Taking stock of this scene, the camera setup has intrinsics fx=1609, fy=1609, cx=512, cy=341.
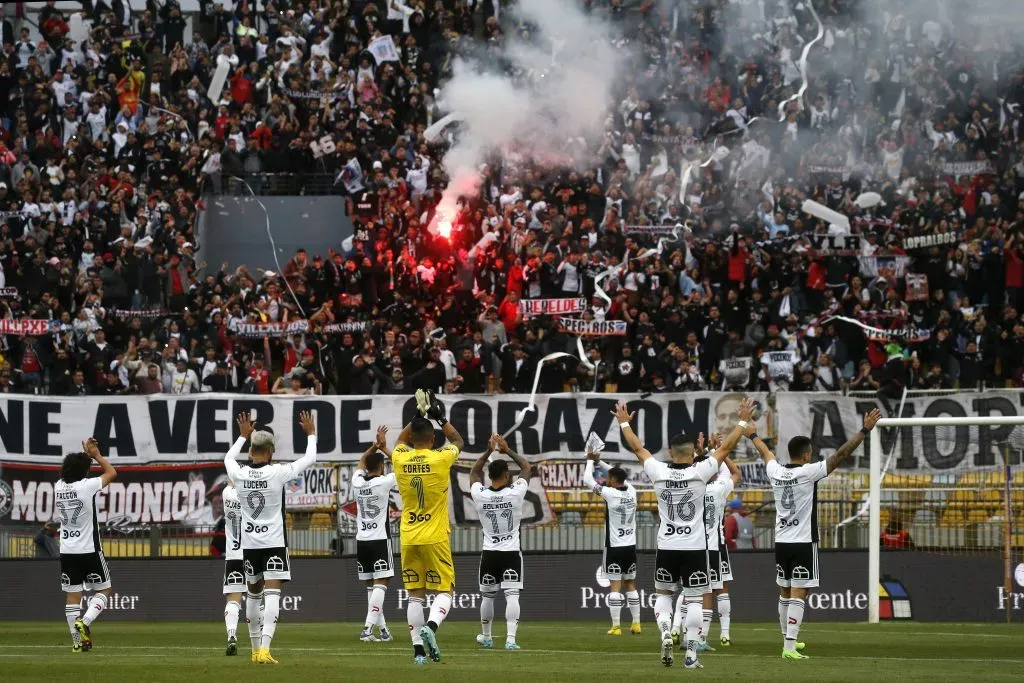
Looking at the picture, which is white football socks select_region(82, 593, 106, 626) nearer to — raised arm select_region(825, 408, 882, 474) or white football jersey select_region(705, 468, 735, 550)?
white football jersey select_region(705, 468, 735, 550)

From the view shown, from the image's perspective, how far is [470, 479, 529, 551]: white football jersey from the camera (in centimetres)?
1670

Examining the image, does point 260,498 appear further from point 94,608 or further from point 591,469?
point 591,469

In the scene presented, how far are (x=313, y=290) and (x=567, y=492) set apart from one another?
7096mm

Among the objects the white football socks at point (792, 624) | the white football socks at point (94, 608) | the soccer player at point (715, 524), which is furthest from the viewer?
the soccer player at point (715, 524)

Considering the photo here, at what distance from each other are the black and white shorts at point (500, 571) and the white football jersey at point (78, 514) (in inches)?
158

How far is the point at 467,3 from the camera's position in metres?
34.2

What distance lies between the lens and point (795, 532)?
15289 mm

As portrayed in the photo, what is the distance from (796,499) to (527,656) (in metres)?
2.96

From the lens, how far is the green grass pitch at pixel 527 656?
42.5 feet

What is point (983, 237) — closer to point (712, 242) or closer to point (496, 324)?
point (712, 242)

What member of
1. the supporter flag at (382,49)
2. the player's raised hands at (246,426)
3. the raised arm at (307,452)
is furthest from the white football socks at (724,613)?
the supporter flag at (382,49)

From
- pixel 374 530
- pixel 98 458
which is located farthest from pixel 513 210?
pixel 98 458

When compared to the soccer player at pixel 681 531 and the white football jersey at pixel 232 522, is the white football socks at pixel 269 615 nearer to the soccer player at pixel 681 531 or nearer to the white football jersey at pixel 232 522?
the white football jersey at pixel 232 522

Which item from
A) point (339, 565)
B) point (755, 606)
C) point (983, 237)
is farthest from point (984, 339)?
point (339, 565)
